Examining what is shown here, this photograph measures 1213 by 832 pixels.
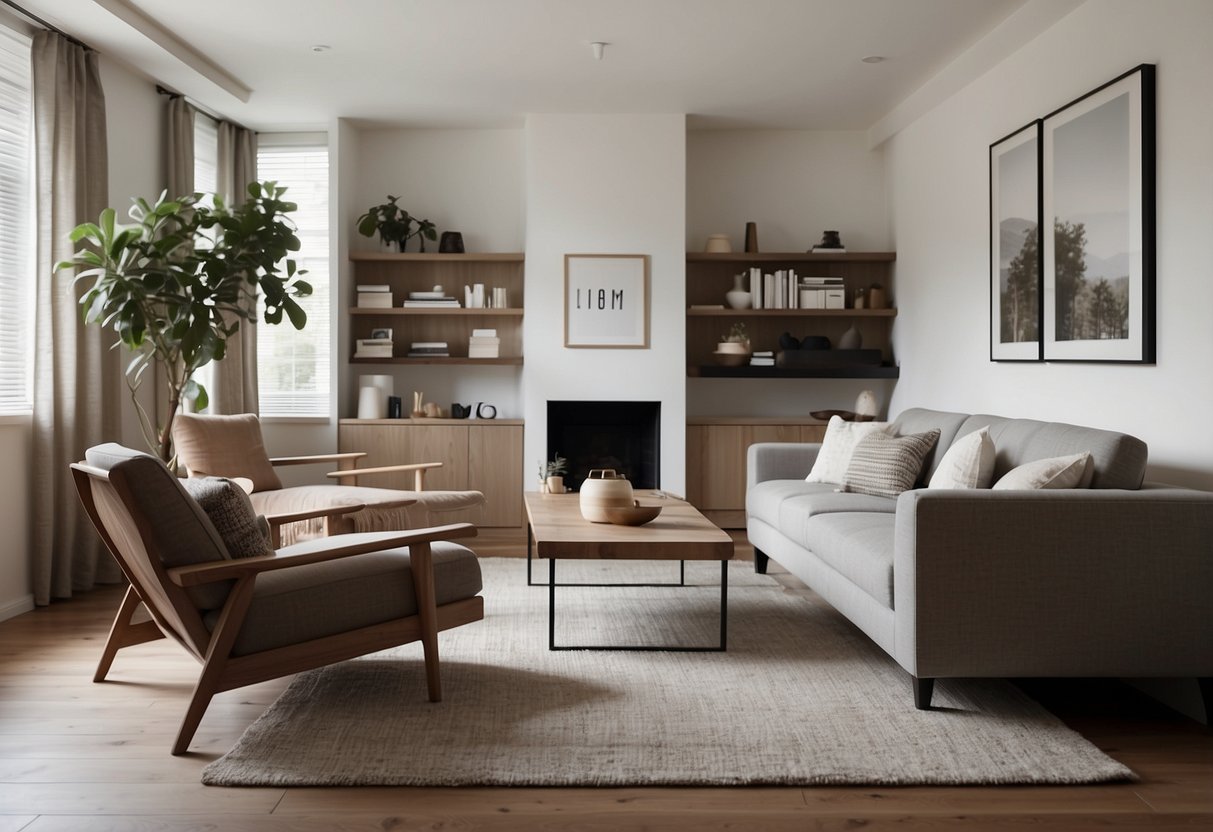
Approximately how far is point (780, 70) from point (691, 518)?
278 cm

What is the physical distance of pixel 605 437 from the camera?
692 cm

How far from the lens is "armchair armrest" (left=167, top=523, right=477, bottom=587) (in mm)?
2660

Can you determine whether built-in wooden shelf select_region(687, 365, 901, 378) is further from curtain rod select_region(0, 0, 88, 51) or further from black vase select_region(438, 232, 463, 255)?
curtain rod select_region(0, 0, 88, 51)

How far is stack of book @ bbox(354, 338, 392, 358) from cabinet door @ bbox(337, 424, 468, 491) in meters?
0.53

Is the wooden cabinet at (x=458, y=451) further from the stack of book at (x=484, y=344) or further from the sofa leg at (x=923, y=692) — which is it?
the sofa leg at (x=923, y=692)

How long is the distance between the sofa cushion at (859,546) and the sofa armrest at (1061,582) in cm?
25

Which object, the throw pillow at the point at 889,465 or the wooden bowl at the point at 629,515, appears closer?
the wooden bowl at the point at 629,515

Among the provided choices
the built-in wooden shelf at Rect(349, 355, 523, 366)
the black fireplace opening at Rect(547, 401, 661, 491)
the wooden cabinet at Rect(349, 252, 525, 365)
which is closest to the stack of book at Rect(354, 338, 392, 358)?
the built-in wooden shelf at Rect(349, 355, 523, 366)

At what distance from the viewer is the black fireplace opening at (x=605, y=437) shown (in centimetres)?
681

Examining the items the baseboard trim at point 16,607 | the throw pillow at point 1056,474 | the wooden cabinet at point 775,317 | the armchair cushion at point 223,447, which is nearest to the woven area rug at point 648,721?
the throw pillow at point 1056,474

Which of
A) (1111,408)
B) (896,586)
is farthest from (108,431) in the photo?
(1111,408)

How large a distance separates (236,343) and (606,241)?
2.44 metres

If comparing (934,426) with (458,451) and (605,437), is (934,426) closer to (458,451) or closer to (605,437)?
(605,437)

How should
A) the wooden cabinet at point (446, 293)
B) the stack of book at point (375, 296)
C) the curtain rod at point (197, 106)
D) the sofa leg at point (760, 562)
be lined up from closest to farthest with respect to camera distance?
1. the sofa leg at point (760, 562)
2. the curtain rod at point (197, 106)
3. the stack of book at point (375, 296)
4. the wooden cabinet at point (446, 293)
